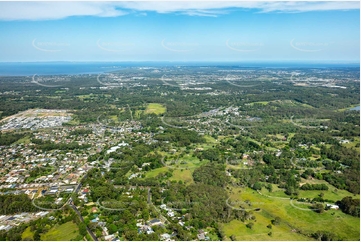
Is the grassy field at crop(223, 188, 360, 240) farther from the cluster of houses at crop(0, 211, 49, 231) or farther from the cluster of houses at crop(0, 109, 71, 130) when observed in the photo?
the cluster of houses at crop(0, 109, 71, 130)

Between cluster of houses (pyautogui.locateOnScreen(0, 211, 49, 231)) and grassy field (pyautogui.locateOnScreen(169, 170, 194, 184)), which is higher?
grassy field (pyautogui.locateOnScreen(169, 170, 194, 184))

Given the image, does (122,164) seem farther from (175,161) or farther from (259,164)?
(259,164)

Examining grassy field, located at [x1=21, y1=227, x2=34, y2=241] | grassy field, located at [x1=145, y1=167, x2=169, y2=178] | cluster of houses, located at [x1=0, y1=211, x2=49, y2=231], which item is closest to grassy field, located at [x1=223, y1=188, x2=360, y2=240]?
grassy field, located at [x1=145, y1=167, x2=169, y2=178]

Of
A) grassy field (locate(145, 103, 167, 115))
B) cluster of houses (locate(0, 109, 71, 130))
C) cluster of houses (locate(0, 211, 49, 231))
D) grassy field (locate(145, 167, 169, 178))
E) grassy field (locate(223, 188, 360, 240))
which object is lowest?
grassy field (locate(223, 188, 360, 240))

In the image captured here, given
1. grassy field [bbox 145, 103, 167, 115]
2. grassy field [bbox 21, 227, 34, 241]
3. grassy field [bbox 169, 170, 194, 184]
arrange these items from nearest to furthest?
grassy field [bbox 21, 227, 34, 241] → grassy field [bbox 169, 170, 194, 184] → grassy field [bbox 145, 103, 167, 115]

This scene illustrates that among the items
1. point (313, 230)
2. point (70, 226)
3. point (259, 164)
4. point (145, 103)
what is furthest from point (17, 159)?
point (145, 103)

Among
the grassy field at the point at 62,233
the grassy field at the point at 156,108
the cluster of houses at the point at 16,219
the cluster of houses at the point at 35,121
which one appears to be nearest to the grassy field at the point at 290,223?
the grassy field at the point at 62,233
